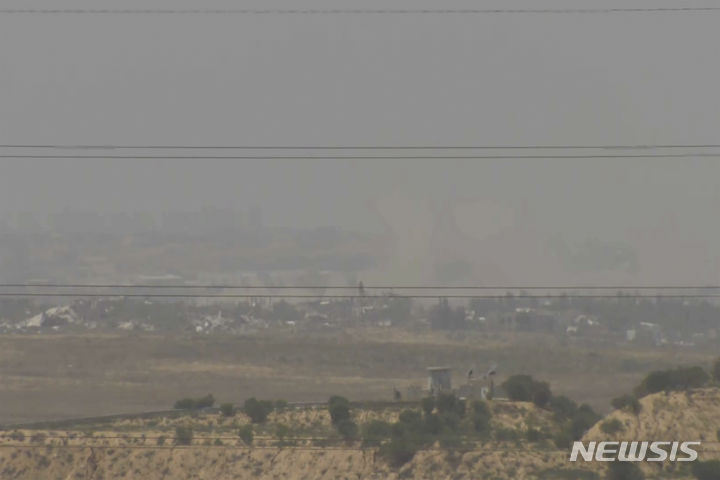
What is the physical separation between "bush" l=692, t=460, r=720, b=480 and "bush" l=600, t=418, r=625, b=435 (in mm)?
13469

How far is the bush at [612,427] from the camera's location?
331ft

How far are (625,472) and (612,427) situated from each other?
13.3 meters

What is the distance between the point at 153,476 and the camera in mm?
Answer: 107312

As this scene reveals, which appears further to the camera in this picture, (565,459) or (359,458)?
(359,458)

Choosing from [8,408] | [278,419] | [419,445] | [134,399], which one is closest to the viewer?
[419,445]

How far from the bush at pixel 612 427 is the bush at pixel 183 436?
37.2m

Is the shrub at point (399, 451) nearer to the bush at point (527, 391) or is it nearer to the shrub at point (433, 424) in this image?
the shrub at point (433, 424)

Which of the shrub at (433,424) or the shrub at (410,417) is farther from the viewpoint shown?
the shrub at (410,417)

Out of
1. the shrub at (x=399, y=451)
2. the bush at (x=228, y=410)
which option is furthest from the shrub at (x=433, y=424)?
the bush at (x=228, y=410)

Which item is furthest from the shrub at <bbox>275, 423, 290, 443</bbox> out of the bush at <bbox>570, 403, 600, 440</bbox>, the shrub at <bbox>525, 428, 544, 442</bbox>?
the bush at <bbox>570, 403, 600, 440</bbox>

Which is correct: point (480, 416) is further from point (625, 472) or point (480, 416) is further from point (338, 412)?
point (625, 472)

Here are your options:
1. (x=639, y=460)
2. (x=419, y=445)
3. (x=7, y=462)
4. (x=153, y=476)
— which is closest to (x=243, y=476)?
(x=153, y=476)

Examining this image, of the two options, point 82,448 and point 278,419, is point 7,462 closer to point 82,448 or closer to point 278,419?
point 82,448

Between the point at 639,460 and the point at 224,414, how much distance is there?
45.8m
